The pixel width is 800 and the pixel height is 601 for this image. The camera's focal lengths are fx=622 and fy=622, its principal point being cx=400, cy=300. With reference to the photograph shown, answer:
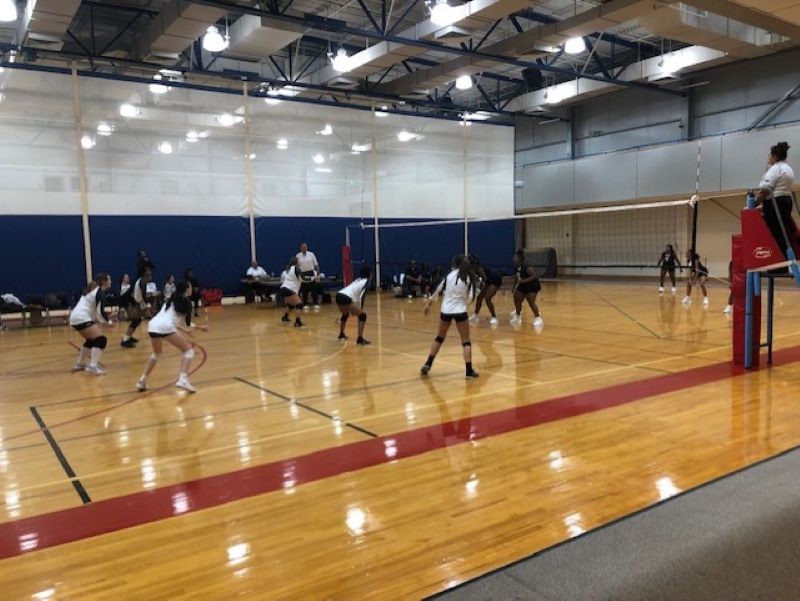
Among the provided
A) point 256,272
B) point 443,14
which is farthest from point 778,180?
point 256,272

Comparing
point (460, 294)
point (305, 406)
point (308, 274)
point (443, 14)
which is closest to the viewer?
point (305, 406)

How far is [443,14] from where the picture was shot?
13703mm

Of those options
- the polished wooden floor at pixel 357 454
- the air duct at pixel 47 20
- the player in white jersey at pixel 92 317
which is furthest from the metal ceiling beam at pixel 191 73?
the player in white jersey at pixel 92 317

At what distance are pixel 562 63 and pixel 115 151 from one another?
1488 centimetres

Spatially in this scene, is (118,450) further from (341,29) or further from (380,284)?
(380,284)

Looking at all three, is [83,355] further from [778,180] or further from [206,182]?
[206,182]

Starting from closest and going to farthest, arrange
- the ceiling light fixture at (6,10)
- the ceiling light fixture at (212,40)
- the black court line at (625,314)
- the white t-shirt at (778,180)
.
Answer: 1. the white t-shirt at (778,180)
2. the black court line at (625,314)
3. the ceiling light fixture at (6,10)
4. the ceiling light fixture at (212,40)

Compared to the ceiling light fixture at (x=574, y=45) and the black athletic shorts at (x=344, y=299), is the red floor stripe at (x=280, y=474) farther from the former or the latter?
the ceiling light fixture at (x=574, y=45)

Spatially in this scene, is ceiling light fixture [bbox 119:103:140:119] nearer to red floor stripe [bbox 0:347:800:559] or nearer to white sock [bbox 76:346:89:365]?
white sock [bbox 76:346:89:365]

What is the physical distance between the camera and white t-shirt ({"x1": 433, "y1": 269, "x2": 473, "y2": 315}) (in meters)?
7.66

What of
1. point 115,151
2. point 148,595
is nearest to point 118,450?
point 148,595

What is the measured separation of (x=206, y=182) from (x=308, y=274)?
492cm

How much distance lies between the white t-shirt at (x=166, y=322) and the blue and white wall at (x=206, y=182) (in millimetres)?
11438

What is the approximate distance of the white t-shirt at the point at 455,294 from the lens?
7656 mm
